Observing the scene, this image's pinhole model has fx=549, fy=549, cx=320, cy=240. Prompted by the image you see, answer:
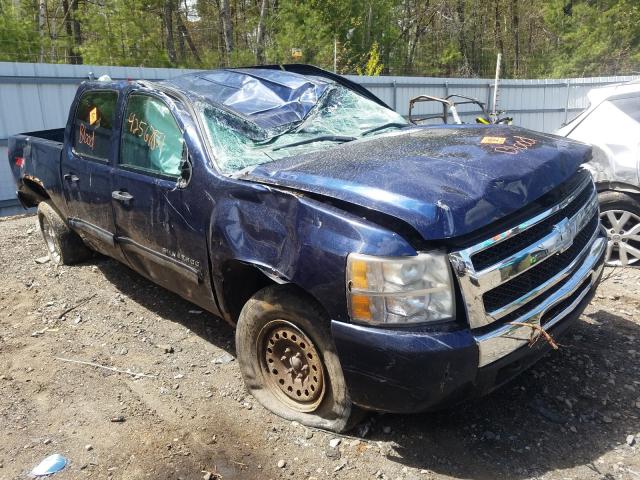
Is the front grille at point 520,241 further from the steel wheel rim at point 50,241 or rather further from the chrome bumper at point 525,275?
the steel wheel rim at point 50,241

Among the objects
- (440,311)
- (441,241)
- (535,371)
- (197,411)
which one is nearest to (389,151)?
(441,241)

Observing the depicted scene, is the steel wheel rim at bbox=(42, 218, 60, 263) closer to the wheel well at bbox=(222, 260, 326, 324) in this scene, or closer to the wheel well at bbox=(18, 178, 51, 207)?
the wheel well at bbox=(18, 178, 51, 207)

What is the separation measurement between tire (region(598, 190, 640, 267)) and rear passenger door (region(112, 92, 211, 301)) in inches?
141

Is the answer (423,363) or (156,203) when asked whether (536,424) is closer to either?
(423,363)

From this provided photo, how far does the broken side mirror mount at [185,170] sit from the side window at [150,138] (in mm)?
95

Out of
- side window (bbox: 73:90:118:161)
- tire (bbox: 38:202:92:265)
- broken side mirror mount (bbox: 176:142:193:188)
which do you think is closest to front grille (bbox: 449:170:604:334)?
broken side mirror mount (bbox: 176:142:193:188)

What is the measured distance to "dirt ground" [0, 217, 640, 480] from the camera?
2613 millimetres

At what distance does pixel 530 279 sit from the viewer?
2553mm

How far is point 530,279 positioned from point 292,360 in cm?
124

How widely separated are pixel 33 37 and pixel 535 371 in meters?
17.2

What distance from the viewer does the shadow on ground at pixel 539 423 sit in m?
2.57

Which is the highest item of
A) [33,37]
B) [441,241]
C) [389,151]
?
[33,37]

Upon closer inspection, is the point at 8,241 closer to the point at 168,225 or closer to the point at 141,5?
the point at 168,225

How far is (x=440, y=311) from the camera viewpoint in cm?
229
